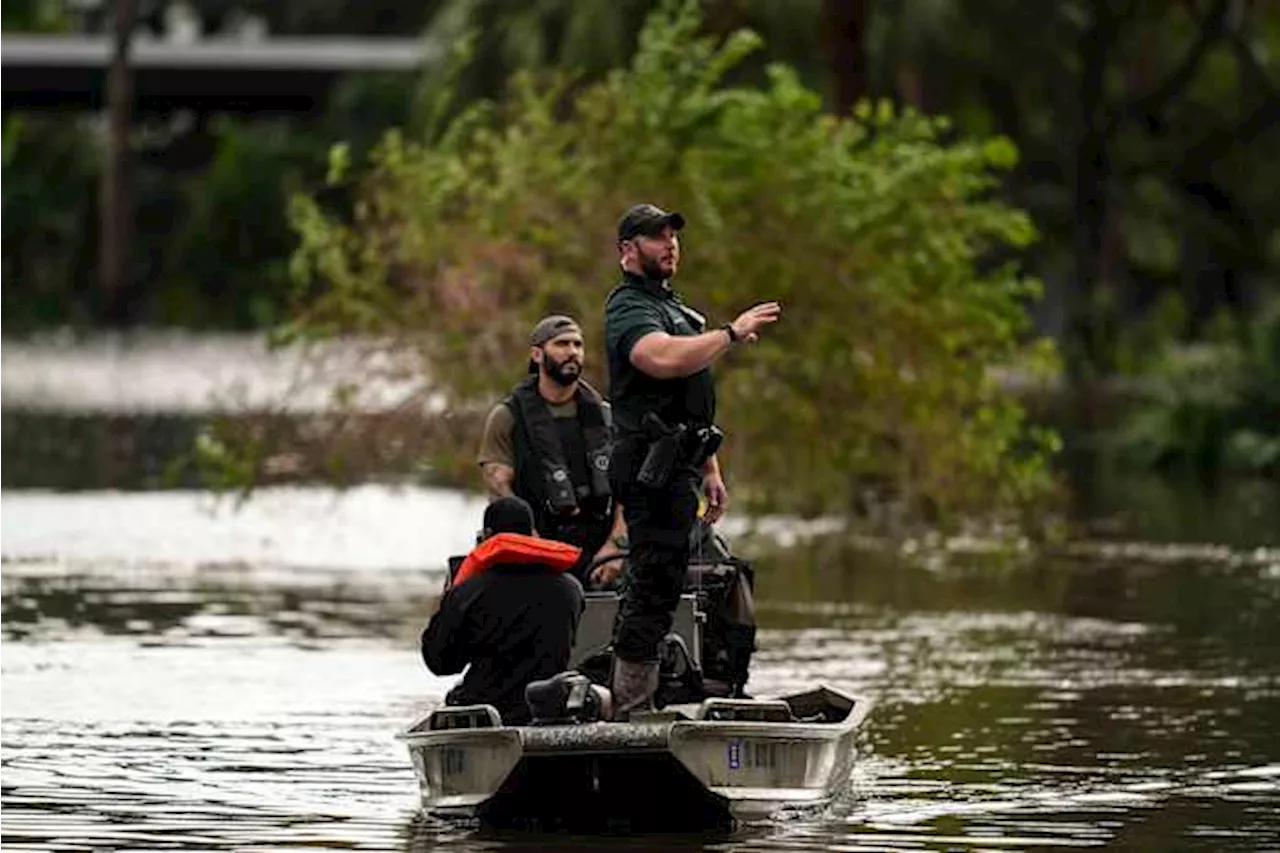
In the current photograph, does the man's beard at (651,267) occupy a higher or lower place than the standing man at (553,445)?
higher

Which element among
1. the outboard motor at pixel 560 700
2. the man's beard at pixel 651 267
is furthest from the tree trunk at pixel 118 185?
the outboard motor at pixel 560 700

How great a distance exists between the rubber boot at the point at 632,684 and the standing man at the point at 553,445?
113 cm

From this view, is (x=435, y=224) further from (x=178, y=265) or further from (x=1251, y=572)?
(x=178, y=265)

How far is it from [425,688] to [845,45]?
86.9ft

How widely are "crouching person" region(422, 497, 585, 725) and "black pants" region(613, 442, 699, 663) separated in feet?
1.03

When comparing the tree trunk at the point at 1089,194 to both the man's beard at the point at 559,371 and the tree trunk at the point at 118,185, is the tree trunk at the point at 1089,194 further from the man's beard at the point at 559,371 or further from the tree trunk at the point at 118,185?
the man's beard at the point at 559,371

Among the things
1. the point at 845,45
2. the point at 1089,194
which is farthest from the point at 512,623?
the point at 1089,194

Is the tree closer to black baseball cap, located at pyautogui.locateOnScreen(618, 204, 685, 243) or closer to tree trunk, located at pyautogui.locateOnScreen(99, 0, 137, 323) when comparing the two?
black baseball cap, located at pyautogui.locateOnScreen(618, 204, 685, 243)

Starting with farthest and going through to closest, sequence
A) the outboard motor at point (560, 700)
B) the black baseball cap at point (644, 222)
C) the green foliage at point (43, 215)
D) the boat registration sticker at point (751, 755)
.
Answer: the green foliage at point (43, 215), the black baseball cap at point (644, 222), the outboard motor at point (560, 700), the boat registration sticker at point (751, 755)

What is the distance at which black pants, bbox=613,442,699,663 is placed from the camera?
16594 millimetres

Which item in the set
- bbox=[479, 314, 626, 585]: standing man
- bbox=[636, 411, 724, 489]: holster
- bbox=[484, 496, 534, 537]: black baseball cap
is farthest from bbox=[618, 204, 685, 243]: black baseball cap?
bbox=[479, 314, 626, 585]: standing man

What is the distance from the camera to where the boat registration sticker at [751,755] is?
53.1ft

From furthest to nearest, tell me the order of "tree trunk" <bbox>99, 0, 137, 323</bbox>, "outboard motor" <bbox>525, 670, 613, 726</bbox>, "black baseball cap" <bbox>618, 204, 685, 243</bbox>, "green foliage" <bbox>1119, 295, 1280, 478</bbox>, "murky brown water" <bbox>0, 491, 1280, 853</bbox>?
"tree trunk" <bbox>99, 0, 137, 323</bbox>
"green foliage" <bbox>1119, 295, 1280, 478</bbox>
"murky brown water" <bbox>0, 491, 1280, 853</bbox>
"black baseball cap" <bbox>618, 204, 685, 243</bbox>
"outboard motor" <bbox>525, 670, 613, 726</bbox>

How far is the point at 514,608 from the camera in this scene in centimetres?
1684
